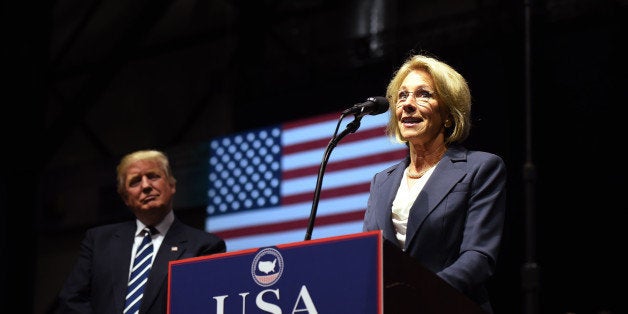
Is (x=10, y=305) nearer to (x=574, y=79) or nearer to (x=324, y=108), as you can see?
(x=324, y=108)

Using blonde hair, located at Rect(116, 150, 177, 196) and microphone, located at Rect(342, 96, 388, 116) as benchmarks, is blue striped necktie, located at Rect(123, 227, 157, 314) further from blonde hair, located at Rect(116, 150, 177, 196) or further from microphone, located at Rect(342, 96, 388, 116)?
microphone, located at Rect(342, 96, 388, 116)

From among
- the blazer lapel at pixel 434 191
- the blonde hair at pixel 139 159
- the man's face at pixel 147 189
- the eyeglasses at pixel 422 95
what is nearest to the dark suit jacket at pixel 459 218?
the blazer lapel at pixel 434 191

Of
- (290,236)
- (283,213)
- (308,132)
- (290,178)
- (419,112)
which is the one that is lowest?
(290,236)

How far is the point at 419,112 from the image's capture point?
7.61ft

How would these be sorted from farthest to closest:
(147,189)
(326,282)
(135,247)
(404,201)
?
(147,189) → (135,247) → (404,201) → (326,282)

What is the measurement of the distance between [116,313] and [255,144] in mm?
2253

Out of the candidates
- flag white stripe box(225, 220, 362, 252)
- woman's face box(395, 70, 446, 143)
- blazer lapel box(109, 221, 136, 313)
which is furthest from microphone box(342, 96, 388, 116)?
flag white stripe box(225, 220, 362, 252)

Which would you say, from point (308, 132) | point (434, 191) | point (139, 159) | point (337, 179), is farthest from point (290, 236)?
point (434, 191)

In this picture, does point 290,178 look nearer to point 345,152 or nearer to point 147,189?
point 345,152

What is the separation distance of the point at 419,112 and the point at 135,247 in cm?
147

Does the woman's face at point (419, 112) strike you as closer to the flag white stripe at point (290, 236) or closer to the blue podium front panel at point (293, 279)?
the blue podium front panel at point (293, 279)

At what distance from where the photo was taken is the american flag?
4.72 metres

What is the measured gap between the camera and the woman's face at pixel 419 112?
2.32 m

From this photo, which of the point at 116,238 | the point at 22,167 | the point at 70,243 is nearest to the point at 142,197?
the point at 116,238
